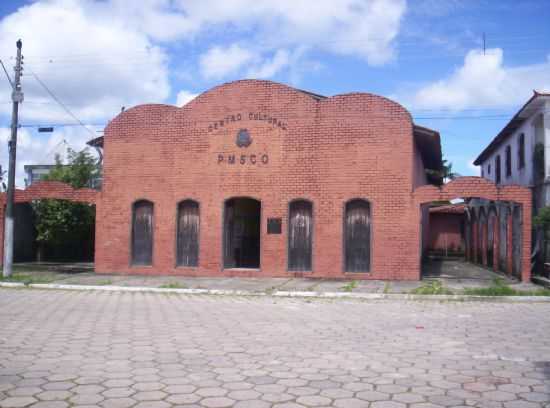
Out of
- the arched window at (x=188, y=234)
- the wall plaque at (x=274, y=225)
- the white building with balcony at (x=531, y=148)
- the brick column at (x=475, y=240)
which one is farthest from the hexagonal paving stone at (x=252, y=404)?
the brick column at (x=475, y=240)

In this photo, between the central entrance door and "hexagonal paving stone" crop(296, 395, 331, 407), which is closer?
"hexagonal paving stone" crop(296, 395, 331, 407)

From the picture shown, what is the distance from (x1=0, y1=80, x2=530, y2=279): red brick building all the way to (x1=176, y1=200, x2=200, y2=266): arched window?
0.03 meters

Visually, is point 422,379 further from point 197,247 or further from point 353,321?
point 197,247

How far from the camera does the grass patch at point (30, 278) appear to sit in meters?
17.1

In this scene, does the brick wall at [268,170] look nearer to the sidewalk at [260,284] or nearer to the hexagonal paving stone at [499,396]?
the sidewalk at [260,284]

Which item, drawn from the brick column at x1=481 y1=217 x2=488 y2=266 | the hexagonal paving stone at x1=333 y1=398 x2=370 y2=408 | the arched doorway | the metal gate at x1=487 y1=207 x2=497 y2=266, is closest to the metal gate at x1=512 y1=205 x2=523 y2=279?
the arched doorway

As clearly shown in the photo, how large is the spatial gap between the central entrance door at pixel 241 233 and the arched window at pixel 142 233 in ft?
8.85

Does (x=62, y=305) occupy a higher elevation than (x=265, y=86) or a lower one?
lower

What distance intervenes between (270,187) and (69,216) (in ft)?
35.1

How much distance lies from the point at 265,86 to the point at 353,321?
1048 centimetres

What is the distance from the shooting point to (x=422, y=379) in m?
5.97

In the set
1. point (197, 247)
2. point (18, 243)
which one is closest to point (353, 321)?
point (197, 247)

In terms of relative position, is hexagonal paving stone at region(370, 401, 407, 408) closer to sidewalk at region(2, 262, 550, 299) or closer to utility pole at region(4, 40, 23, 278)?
sidewalk at region(2, 262, 550, 299)

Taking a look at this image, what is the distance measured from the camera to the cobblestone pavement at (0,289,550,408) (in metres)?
5.29
